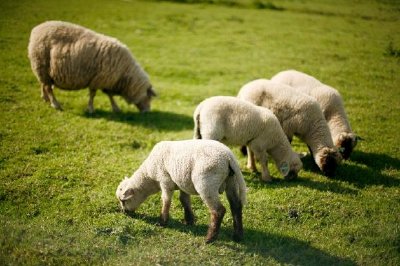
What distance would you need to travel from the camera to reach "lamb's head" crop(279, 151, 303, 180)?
8.58 meters

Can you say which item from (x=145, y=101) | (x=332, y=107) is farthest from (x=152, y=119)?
(x=332, y=107)

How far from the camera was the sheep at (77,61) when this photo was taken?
1143cm

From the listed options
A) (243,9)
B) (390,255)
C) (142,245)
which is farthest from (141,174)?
(243,9)

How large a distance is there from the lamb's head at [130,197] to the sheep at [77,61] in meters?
5.54

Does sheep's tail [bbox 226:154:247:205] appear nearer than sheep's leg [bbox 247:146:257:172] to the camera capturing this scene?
Yes

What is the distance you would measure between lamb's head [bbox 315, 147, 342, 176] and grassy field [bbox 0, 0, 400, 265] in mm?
210

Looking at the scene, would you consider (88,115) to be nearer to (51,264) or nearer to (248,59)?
(51,264)

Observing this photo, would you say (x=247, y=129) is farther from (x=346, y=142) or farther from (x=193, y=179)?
(x=346, y=142)

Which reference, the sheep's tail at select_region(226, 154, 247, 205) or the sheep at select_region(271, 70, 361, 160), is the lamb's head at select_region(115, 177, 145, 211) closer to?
the sheep's tail at select_region(226, 154, 247, 205)

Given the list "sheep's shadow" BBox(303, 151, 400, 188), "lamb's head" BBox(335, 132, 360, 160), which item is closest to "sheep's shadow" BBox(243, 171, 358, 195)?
"sheep's shadow" BBox(303, 151, 400, 188)

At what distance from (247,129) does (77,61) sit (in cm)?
570

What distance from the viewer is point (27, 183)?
7.88 meters

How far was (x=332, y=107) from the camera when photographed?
10.3 m

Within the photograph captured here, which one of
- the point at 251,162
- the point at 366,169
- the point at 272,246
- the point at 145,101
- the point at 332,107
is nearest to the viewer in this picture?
the point at 272,246
